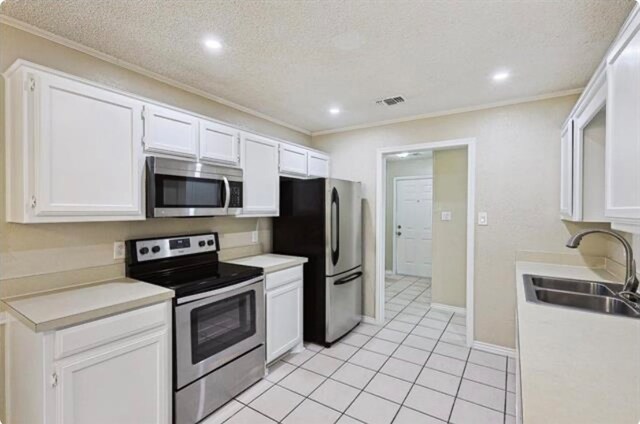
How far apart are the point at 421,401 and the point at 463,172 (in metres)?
3.11

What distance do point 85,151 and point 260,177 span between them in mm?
1434

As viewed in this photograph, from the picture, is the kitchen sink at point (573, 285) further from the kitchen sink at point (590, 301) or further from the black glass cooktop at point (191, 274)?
the black glass cooktop at point (191, 274)

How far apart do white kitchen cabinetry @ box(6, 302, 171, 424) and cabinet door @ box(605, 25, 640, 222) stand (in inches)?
91.6

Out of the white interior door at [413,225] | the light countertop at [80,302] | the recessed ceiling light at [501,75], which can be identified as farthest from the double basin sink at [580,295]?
the white interior door at [413,225]

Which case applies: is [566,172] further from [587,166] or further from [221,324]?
[221,324]

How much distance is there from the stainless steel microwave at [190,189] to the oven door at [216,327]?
64cm

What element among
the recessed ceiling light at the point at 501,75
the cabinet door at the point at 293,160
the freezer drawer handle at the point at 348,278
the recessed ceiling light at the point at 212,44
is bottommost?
the freezer drawer handle at the point at 348,278

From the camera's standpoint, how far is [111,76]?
7.11ft

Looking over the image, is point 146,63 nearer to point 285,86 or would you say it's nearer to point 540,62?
point 285,86

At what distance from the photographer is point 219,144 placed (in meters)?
2.58

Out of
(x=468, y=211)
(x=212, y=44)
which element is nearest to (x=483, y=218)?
(x=468, y=211)

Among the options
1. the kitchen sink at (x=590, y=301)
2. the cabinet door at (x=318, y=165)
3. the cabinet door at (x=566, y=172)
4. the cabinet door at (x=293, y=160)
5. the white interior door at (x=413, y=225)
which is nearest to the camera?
the kitchen sink at (x=590, y=301)

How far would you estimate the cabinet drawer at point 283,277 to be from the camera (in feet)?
8.71

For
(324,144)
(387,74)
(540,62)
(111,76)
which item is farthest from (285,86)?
(540,62)
